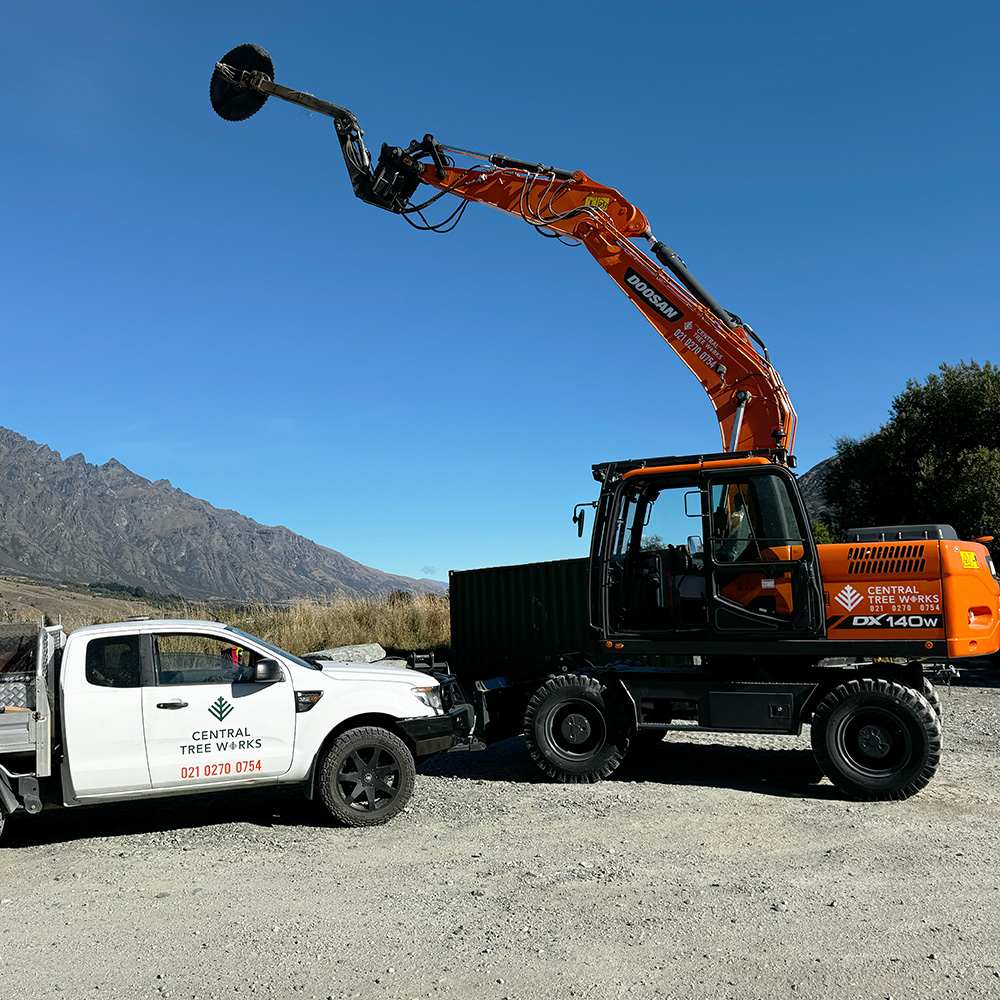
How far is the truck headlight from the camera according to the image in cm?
764

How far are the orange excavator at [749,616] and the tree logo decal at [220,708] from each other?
3.12 meters

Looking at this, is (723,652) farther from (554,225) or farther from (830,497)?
(830,497)

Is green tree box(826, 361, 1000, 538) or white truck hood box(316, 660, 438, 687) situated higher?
green tree box(826, 361, 1000, 538)

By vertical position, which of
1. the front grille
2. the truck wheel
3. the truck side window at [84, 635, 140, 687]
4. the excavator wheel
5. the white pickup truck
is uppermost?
the excavator wheel

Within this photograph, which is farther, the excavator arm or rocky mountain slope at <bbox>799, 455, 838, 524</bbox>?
rocky mountain slope at <bbox>799, 455, 838, 524</bbox>

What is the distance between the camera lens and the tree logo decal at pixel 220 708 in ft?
22.8

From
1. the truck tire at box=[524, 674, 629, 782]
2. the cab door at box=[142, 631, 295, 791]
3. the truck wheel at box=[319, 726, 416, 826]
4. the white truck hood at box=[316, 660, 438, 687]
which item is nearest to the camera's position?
the cab door at box=[142, 631, 295, 791]

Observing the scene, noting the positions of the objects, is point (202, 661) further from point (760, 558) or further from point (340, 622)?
point (340, 622)

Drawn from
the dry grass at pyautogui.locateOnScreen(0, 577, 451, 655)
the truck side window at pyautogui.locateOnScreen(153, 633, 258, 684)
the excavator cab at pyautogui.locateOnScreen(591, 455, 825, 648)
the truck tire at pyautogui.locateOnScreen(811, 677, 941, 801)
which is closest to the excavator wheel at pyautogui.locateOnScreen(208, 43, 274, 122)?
the excavator cab at pyautogui.locateOnScreen(591, 455, 825, 648)

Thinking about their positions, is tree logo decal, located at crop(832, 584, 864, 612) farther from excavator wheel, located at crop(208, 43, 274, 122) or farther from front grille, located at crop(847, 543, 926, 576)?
excavator wheel, located at crop(208, 43, 274, 122)

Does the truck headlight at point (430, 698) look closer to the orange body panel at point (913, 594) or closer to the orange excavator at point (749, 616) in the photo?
the orange excavator at point (749, 616)

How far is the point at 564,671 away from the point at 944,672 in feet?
12.3

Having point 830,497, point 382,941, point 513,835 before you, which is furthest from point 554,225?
point 830,497

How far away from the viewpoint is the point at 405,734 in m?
7.45
